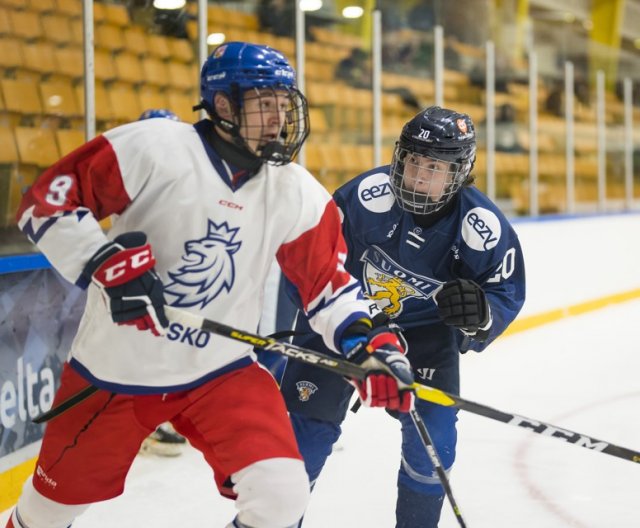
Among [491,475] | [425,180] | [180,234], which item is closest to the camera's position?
[180,234]

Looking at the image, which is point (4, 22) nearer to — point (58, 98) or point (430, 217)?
point (58, 98)

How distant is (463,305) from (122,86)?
2038 millimetres

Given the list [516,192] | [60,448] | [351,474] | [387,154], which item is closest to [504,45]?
[516,192]

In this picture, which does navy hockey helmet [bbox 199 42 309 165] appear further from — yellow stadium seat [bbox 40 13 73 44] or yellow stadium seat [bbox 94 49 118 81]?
yellow stadium seat [bbox 94 49 118 81]

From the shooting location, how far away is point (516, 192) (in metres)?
6.45

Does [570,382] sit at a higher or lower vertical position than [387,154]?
lower

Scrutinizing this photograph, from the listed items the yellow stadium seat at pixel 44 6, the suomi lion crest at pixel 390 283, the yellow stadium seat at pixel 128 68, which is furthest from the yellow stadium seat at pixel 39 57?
the suomi lion crest at pixel 390 283

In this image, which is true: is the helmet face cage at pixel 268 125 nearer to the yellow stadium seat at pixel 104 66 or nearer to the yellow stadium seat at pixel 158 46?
the yellow stadium seat at pixel 104 66

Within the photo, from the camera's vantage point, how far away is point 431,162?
2076 millimetres

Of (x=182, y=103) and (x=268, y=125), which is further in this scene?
(x=182, y=103)

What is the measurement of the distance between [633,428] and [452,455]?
159 cm

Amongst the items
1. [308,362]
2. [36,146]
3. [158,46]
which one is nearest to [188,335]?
[308,362]

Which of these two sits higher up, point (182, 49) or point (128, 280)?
point (182, 49)

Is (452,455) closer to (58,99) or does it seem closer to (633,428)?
(633,428)
